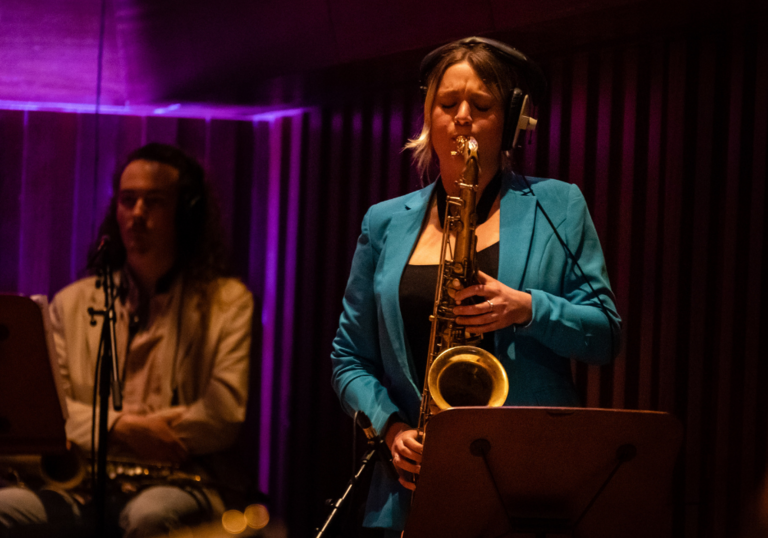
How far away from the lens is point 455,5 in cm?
311

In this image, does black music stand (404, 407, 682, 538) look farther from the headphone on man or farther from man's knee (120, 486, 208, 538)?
man's knee (120, 486, 208, 538)

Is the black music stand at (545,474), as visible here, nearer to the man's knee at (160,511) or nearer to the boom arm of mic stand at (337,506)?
the boom arm of mic stand at (337,506)

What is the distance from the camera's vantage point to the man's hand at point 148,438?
3189 millimetres

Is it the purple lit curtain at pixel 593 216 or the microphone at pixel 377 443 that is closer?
the microphone at pixel 377 443

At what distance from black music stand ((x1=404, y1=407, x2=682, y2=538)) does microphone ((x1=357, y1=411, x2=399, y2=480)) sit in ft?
1.16

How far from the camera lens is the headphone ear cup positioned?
207cm

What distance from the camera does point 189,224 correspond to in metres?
3.71

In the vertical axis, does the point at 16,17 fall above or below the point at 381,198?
above

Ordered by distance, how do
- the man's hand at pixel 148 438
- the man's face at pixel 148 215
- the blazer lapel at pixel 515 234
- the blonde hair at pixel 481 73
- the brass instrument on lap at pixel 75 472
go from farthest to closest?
the man's face at pixel 148 215
the man's hand at pixel 148 438
the brass instrument on lap at pixel 75 472
the blonde hair at pixel 481 73
the blazer lapel at pixel 515 234

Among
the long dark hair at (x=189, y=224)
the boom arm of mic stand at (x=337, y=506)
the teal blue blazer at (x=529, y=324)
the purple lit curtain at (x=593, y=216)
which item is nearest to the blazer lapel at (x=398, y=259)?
the teal blue blazer at (x=529, y=324)

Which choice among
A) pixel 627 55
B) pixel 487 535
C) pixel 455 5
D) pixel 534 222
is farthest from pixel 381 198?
pixel 487 535

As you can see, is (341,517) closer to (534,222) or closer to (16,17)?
(534,222)

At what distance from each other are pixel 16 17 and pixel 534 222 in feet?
10.1

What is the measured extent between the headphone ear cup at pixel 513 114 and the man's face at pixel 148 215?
200 cm
